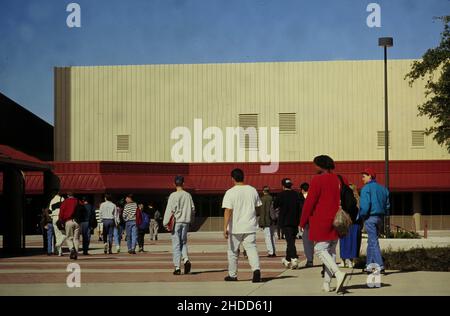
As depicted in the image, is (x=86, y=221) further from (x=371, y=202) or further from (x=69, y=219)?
(x=371, y=202)

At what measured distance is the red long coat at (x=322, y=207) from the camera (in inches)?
512

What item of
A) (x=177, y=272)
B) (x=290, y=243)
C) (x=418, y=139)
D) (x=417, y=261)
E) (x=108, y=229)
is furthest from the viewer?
(x=418, y=139)

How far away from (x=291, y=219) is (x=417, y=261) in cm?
279

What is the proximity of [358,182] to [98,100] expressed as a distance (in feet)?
60.6

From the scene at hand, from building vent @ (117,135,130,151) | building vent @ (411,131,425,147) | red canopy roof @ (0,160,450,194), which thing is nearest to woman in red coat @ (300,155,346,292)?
red canopy roof @ (0,160,450,194)

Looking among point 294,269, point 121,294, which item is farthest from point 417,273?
point 121,294

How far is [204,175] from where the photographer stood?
5756 cm

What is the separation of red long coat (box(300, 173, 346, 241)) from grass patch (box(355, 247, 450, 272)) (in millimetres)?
4834

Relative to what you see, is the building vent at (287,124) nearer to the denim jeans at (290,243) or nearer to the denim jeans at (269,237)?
the denim jeans at (269,237)

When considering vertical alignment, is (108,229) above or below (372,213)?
below

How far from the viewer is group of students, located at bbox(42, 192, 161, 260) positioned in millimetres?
22672

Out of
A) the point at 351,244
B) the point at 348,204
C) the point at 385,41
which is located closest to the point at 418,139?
the point at 385,41

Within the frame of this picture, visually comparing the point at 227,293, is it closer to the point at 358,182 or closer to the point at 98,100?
the point at 358,182
